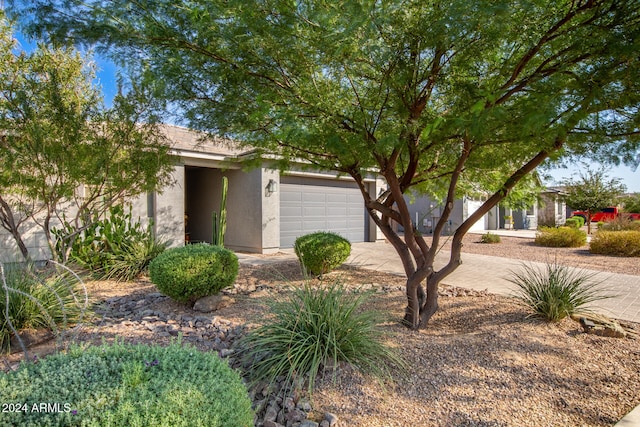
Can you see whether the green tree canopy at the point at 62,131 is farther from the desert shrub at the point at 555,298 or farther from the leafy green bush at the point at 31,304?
the desert shrub at the point at 555,298

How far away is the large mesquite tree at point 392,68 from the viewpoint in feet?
11.2

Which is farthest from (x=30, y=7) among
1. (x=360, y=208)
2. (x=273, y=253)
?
(x=360, y=208)

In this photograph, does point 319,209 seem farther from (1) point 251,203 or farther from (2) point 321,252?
(2) point 321,252

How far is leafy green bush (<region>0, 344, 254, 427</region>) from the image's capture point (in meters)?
1.56

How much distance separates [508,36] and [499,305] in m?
3.94

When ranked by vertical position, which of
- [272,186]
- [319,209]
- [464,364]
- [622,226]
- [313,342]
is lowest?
[464,364]

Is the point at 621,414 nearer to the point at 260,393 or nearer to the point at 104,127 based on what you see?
the point at 260,393

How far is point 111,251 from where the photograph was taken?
800cm

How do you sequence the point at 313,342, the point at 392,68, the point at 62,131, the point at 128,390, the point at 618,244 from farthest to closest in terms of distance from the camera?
the point at 618,244 < the point at 62,131 < the point at 392,68 < the point at 313,342 < the point at 128,390

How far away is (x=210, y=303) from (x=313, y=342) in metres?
2.63

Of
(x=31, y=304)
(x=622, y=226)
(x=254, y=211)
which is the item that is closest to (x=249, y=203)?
(x=254, y=211)

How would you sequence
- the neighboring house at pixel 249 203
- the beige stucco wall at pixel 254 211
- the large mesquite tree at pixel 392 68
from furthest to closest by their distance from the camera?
the beige stucco wall at pixel 254 211 → the neighboring house at pixel 249 203 → the large mesquite tree at pixel 392 68

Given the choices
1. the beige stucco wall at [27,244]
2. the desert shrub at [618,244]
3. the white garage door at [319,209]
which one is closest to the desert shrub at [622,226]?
the desert shrub at [618,244]

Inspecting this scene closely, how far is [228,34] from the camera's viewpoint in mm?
3807
